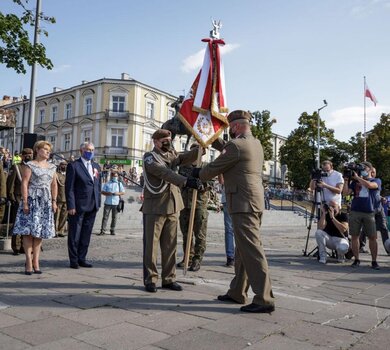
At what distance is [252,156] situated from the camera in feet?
15.1

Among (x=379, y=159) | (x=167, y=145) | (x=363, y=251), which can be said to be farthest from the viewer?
(x=379, y=159)

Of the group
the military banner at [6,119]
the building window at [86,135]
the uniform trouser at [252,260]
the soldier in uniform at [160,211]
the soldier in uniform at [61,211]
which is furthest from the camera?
the building window at [86,135]

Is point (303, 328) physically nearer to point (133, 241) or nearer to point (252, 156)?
point (252, 156)

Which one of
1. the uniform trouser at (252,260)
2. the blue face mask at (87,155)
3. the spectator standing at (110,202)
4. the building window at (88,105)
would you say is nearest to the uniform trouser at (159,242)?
the uniform trouser at (252,260)

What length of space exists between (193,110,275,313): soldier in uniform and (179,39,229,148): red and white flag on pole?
1.29m

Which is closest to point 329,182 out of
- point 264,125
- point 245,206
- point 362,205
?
point 362,205

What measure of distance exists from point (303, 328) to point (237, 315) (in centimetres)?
68

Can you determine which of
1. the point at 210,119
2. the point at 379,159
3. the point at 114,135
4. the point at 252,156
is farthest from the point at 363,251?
the point at 114,135

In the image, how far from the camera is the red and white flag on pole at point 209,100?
6070mm

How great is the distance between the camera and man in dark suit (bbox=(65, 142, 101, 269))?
664cm

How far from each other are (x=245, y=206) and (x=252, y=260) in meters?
0.58

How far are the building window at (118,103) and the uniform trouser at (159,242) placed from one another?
1955 inches

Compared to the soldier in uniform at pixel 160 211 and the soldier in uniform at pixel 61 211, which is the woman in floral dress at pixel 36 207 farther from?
the soldier in uniform at pixel 61 211

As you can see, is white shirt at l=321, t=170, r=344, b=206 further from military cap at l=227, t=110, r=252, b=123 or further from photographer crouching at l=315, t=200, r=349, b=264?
military cap at l=227, t=110, r=252, b=123
